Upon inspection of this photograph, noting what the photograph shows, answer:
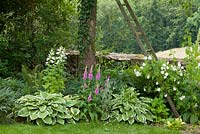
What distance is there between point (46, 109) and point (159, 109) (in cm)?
167

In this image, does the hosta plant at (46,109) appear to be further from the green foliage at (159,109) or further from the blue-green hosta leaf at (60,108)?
the green foliage at (159,109)

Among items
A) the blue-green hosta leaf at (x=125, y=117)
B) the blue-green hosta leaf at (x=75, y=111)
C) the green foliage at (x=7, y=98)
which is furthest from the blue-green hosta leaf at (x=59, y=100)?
the blue-green hosta leaf at (x=125, y=117)

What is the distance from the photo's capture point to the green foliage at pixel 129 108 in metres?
5.16

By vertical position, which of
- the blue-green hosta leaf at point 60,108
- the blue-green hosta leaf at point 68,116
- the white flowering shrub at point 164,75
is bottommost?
the blue-green hosta leaf at point 68,116

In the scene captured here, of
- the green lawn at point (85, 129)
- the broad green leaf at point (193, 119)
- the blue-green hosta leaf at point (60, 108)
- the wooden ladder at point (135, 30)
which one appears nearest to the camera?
the green lawn at point (85, 129)

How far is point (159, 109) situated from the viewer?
17.7 feet

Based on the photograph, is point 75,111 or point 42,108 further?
point 75,111

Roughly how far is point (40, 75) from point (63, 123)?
1.33 m

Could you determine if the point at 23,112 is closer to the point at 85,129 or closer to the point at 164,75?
the point at 85,129

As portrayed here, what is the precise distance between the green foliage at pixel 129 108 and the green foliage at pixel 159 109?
0.08 metres

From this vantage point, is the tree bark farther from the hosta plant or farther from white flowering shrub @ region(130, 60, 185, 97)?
the hosta plant

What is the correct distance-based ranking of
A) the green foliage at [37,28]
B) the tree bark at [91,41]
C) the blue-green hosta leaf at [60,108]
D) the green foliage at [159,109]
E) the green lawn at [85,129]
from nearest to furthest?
the green lawn at [85,129] < the blue-green hosta leaf at [60,108] < the green foliage at [159,109] < the tree bark at [91,41] < the green foliage at [37,28]

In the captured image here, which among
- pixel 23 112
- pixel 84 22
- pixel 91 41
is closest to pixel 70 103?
pixel 23 112

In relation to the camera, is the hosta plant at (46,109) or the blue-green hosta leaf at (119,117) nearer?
the hosta plant at (46,109)
